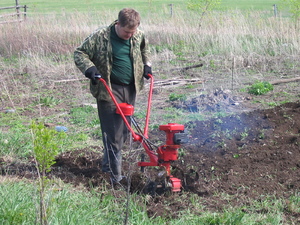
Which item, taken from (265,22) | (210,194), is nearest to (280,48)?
(265,22)

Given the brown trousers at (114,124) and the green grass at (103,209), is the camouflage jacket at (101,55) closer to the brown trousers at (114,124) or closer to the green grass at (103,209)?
the brown trousers at (114,124)

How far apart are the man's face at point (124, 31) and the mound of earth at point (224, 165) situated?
4.62ft

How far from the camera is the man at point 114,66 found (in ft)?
16.9

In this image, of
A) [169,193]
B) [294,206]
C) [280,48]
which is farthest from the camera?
[280,48]

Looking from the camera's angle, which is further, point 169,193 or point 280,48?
point 280,48

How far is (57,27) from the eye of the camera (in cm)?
1650

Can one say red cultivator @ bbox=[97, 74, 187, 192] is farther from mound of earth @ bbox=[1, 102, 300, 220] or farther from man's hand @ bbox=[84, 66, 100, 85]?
mound of earth @ bbox=[1, 102, 300, 220]

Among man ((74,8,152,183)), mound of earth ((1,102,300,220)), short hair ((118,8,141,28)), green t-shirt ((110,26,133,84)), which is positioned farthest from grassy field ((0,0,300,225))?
short hair ((118,8,141,28))

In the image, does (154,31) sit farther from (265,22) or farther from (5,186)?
(5,186)

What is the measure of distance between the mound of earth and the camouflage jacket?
995 mm

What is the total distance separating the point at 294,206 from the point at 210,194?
905 millimetres

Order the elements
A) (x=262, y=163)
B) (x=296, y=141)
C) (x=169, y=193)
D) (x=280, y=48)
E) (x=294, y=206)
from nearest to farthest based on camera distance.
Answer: (x=294, y=206), (x=169, y=193), (x=262, y=163), (x=296, y=141), (x=280, y=48)

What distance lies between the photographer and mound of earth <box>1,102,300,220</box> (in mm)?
5070

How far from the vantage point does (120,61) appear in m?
5.31
